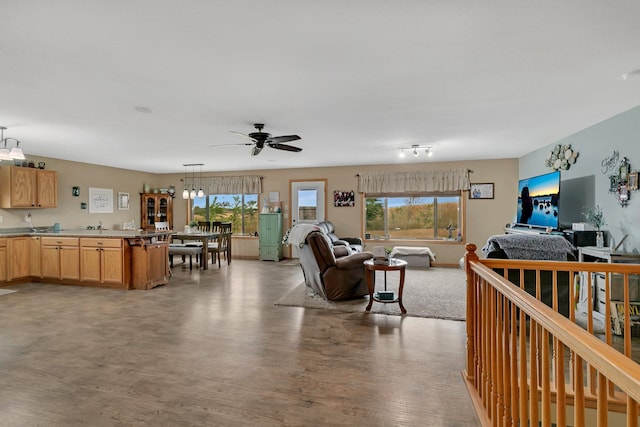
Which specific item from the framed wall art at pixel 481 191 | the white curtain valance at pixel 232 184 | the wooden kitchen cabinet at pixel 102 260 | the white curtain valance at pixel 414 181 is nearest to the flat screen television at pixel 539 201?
the framed wall art at pixel 481 191

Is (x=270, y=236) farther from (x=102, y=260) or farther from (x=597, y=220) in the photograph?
(x=597, y=220)

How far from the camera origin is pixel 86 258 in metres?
5.54

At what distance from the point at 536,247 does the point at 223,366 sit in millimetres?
3389

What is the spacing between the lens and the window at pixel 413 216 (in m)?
7.53

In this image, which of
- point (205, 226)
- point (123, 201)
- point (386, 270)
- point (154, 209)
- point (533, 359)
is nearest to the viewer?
point (533, 359)

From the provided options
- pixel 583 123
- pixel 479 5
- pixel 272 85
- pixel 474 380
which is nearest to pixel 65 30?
pixel 272 85

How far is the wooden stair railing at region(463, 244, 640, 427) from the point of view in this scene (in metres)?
0.86

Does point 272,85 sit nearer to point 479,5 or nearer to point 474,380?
point 479,5

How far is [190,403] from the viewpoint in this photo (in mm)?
2186

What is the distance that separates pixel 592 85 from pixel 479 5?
6.45 feet

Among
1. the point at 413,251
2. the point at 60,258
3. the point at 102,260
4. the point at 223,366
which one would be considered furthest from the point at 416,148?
the point at 60,258

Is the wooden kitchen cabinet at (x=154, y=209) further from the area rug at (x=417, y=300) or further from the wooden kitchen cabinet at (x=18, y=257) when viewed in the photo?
the area rug at (x=417, y=300)

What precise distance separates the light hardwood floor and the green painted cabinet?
12.3 ft

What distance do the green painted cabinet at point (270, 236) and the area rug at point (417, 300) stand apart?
2821mm
